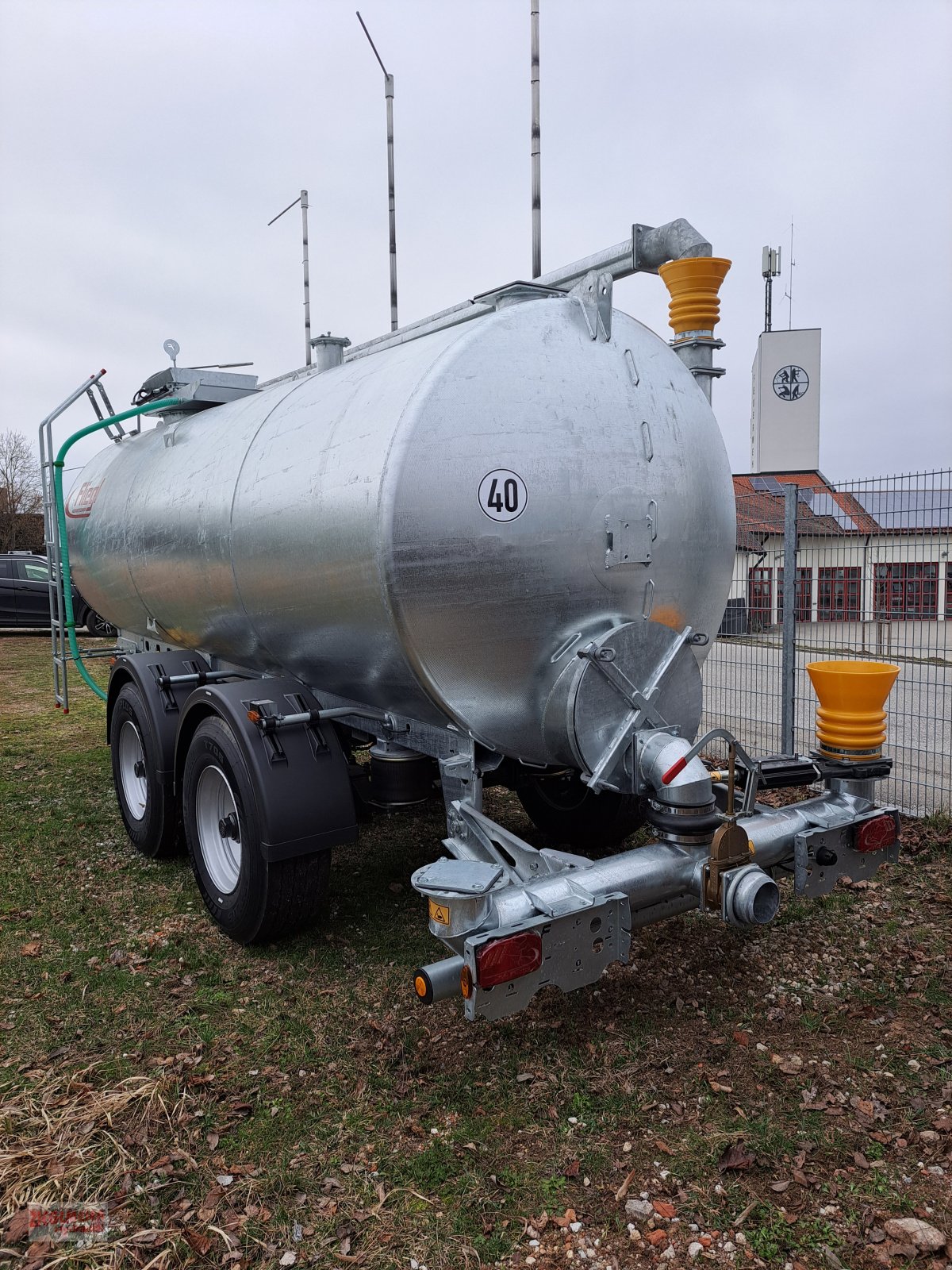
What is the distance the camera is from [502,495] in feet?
10.5

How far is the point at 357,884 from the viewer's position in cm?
490

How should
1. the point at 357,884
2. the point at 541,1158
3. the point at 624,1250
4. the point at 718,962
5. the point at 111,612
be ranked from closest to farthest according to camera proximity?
the point at 624,1250 < the point at 541,1158 < the point at 718,962 < the point at 357,884 < the point at 111,612

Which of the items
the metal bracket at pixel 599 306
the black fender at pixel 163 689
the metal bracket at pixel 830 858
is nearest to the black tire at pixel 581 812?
the metal bracket at pixel 830 858

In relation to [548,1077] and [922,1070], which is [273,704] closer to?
[548,1077]

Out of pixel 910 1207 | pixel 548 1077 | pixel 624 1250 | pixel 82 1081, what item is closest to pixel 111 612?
pixel 82 1081

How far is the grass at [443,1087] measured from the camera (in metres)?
2.50

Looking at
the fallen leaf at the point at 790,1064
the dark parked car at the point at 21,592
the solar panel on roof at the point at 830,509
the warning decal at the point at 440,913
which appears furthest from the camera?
the dark parked car at the point at 21,592

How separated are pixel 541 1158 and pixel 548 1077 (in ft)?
1.33

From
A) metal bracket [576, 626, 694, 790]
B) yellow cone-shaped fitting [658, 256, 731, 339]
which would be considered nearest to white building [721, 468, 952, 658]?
yellow cone-shaped fitting [658, 256, 731, 339]

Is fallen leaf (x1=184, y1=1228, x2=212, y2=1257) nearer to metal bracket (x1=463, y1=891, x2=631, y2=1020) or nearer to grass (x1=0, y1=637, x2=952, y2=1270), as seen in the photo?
grass (x1=0, y1=637, x2=952, y2=1270)

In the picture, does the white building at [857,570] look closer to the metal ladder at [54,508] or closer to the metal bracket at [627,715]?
the metal bracket at [627,715]

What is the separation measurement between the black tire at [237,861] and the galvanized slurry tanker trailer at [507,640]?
1 centimetres

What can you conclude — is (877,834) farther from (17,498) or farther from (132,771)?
(17,498)

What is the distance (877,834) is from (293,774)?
2.51 meters
